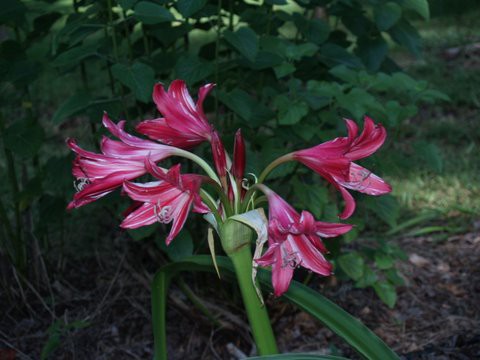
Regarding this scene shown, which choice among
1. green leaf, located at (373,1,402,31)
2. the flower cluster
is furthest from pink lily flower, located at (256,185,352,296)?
green leaf, located at (373,1,402,31)

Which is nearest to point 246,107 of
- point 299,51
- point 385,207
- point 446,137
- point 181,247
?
point 299,51

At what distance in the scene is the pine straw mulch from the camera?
2.90m

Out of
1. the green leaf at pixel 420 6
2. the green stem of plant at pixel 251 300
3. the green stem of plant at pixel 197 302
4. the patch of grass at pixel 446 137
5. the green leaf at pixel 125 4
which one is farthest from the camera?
the patch of grass at pixel 446 137

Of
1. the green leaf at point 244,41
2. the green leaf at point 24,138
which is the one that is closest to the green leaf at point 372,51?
the green leaf at point 244,41

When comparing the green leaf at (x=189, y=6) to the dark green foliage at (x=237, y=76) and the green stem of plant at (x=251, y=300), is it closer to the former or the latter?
the dark green foliage at (x=237, y=76)

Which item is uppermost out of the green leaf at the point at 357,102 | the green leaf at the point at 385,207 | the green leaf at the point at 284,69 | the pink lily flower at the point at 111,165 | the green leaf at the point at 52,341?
the pink lily flower at the point at 111,165

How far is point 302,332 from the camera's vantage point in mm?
3025

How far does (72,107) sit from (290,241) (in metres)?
1.29

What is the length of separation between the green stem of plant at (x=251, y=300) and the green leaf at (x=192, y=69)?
41.4 inches

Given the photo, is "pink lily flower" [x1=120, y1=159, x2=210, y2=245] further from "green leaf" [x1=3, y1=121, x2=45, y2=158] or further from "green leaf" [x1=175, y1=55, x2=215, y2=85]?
"green leaf" [x1=3, y1=121, x2=45, y2=158]

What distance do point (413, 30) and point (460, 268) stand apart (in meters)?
1.10

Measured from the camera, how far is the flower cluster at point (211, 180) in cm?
138

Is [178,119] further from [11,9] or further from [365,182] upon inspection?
[11,9]

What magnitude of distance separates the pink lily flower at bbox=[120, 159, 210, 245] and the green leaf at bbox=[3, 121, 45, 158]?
4.10ft
